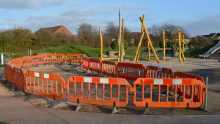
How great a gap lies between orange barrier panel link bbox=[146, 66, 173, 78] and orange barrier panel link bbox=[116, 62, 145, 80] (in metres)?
0.87

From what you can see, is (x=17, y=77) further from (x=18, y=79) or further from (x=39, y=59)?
(x=39, y=59)

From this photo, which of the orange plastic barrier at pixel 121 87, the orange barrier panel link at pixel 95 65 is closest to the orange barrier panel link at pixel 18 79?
the orange plastic barrier at pixel 121 87

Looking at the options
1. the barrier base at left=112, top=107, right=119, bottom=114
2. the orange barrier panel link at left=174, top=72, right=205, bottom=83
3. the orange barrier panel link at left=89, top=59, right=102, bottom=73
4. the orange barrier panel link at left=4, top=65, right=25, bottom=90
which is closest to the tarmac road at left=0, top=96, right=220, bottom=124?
the barrier base at left=112, top=107, right=119, bottom=114

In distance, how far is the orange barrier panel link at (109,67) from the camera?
20888mm

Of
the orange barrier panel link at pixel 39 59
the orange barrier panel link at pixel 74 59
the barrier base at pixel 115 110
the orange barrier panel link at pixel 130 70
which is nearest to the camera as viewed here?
the barrier base at pixel 115 110

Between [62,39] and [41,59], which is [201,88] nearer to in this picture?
[41,59]

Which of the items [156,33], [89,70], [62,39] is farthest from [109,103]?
[156,33]

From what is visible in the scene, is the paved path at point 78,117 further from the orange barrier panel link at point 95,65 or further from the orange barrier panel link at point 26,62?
the orange barrier panel link at point 26,62

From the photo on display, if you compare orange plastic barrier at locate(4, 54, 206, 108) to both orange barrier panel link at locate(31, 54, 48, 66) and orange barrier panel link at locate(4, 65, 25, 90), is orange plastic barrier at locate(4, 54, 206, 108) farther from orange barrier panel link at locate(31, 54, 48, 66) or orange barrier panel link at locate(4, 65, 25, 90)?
orange barrier panel link at locate(31, 54, 48, 66)

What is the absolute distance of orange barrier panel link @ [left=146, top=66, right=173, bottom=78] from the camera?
554 inches

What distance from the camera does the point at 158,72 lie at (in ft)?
51.0

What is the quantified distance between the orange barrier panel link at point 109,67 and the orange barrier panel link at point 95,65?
0.71 m

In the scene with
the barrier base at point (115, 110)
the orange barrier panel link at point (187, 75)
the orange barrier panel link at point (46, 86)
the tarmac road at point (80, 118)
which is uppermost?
the orange barrier panel link at point (187, 75)

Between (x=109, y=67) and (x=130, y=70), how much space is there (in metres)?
2.73
